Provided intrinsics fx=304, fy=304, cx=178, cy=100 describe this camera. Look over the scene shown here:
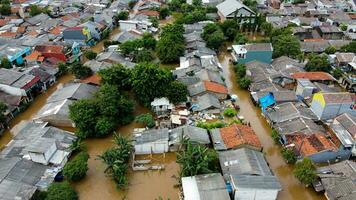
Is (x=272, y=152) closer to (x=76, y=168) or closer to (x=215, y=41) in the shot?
(x=76, y=168)

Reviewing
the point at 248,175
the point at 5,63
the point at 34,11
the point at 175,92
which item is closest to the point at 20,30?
the point at 34,11

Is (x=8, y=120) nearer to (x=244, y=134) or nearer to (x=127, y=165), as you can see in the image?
(x=127, y=165)

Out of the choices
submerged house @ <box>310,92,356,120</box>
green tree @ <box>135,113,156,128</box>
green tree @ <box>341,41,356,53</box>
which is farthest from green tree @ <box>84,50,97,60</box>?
green tree @ <box>341,41,356,53</box>

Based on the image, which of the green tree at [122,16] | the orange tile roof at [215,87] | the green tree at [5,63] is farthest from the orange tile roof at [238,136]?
the green tree at [122,16]

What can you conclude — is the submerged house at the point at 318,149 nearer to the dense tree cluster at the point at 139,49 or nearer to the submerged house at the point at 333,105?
the submerged house at the point at 333,105

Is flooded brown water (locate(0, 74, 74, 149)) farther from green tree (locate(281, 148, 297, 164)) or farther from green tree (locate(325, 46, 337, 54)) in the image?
green tree (locate(325, 46, 337, 54))

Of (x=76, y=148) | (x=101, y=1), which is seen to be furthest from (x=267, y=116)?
(x=101, y=1)

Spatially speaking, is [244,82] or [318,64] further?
[318,64]
